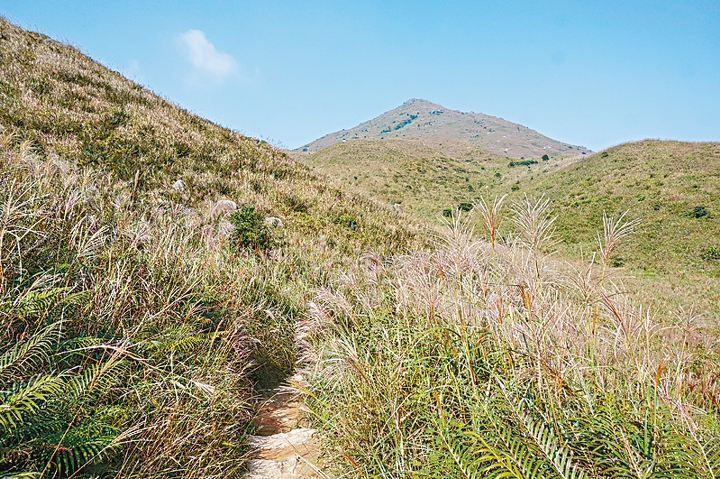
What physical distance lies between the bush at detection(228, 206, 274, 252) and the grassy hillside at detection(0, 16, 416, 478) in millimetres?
37

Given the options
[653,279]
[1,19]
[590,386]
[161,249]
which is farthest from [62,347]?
[653,279]

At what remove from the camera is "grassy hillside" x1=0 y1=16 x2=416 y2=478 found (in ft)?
5.56

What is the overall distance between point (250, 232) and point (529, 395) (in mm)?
5775

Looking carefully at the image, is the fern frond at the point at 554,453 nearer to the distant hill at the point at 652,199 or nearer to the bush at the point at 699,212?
the distant hill at the point at 652,199

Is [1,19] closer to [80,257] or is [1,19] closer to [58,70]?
[58,70]

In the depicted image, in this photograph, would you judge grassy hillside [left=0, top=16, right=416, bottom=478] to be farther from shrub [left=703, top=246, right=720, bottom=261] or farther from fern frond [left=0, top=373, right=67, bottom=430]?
shrub [left=703, top=246, right=720, bottom=261]

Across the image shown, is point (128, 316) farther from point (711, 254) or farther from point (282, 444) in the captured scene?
point (711, 254)

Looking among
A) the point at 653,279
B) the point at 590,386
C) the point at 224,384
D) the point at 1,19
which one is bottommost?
the point at 653,279

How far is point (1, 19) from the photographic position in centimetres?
1642

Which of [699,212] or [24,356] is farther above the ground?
[24,356]

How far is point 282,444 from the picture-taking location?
108 inches

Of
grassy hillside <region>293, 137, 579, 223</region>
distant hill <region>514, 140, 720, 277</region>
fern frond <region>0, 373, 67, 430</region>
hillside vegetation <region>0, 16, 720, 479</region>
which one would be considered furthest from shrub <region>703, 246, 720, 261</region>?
fern frond <region>0, 373, 67, 430</region>

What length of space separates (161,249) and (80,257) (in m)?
0.79

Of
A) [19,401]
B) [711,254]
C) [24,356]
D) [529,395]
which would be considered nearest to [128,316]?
[24,356]
